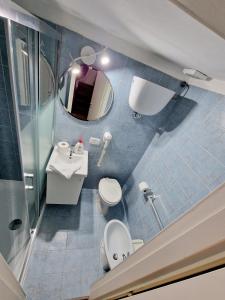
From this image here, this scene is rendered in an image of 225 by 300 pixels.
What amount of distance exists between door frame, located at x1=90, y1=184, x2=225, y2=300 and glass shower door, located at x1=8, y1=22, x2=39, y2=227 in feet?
3.17

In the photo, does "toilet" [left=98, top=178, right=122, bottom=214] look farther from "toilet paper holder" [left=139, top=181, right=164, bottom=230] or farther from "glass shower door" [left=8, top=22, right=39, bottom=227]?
"glass shower door" [left=8, top=22, right=39, bottom=227]

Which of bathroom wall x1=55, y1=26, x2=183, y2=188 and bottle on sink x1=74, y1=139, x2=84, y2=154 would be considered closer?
bathroom wall x1=55, y1=26, x2=183, y2=188

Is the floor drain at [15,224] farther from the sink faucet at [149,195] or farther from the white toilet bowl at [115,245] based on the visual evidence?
the sink faucet at [149,195]

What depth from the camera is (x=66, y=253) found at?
1.72 m

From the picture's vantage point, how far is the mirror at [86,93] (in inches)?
65.2

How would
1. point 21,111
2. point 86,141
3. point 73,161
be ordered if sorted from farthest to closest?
1. point 86,141
2. point 73,161
3. point 21,111

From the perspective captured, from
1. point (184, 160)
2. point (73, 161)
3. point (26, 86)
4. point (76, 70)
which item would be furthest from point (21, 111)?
point (184, 160)

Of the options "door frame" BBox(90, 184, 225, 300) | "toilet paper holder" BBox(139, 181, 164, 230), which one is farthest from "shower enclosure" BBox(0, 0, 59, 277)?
"toilet paper holder" BBox(139, 181, 164, 230)

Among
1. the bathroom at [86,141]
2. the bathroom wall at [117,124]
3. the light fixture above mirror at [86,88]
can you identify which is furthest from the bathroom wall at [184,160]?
the light fixture above mirror at [86,88]

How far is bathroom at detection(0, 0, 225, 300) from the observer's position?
46.7 inches

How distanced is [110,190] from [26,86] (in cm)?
163

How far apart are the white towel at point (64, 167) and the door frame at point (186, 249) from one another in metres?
1.22

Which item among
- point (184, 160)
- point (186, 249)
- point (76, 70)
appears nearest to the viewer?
point (186, 249)

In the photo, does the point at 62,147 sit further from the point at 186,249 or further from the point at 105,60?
the point at 186,249
